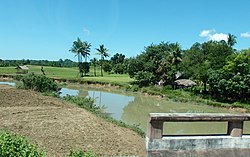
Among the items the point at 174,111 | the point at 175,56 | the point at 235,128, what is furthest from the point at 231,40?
the point at 235,128

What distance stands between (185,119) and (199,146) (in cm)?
61

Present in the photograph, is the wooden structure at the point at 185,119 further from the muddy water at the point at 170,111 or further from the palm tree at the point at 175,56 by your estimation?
the palm tree at the point at 175,56

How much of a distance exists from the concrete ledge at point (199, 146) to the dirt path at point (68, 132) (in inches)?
209

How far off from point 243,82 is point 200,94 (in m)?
6.48

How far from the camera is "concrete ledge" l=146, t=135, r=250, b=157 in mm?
4371

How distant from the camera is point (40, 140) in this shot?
10.2 meters

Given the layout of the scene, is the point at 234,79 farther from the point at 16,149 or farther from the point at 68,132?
the point at 16,149

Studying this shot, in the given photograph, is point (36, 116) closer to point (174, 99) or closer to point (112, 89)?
point (174, 99)

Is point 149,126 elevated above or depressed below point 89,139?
above

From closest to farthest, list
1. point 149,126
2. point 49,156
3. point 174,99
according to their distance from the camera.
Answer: point 149,126 < point 49,156 < point 174,99

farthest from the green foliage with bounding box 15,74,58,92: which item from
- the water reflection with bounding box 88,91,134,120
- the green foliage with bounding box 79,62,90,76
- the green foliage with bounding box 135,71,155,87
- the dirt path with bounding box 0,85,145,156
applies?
the green foliage with bounding box 79,62,90,76

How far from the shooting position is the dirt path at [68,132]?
9.92m

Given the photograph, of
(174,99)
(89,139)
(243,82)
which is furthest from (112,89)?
(89,139)

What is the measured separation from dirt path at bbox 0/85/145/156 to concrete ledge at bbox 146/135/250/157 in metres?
5.30
